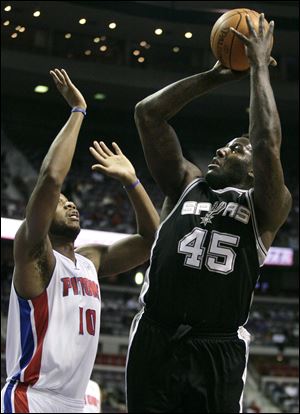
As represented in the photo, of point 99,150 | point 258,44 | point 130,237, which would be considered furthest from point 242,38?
point 130,237

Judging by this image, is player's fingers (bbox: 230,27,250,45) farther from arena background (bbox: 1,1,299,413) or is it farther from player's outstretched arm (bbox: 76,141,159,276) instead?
arena background (bbox: 1,1,299,413)

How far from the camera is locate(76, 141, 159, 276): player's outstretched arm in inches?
181

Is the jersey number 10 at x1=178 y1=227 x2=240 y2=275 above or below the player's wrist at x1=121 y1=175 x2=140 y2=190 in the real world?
below

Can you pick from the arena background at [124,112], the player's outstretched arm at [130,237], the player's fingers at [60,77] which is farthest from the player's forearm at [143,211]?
the arena background at [124,112]

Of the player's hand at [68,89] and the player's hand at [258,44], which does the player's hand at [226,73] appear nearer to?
the player's hand at [258,44]

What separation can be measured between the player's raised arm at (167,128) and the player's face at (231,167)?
0.16 metres

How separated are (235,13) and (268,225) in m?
1.19

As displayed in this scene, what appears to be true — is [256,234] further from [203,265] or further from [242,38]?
[242,38]

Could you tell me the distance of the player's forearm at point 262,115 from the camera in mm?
3898

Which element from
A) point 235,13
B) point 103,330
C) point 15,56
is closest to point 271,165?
point 235,13

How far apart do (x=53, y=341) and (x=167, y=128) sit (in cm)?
140

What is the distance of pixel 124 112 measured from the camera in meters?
29.1

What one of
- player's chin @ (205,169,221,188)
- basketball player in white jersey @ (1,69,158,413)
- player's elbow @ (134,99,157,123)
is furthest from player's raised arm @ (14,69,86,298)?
player's chin @ (205,169,221,188)

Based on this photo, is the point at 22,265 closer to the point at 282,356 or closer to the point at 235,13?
the point at 235,13
